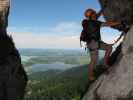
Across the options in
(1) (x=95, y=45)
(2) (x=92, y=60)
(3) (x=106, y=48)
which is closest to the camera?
(1) (x=95, y=45)

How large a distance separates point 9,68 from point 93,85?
1037 inches

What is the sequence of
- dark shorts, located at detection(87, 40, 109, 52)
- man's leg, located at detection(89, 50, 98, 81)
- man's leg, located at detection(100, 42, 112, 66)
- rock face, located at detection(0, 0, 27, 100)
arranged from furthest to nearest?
rock face, located at detection(0, 0, 27, 100)
man's leg, located at detection(89, 50, 98, 81)
man's leg, located at detection(100, 42, 112, 66)
dark shorts, located at detection(87, 40, 109, 52)

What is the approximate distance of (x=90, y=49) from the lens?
25609 mm

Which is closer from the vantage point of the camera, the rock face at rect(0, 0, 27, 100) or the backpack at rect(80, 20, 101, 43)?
the backpack at rect(80, 20, 101, 43)

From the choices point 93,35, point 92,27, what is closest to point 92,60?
point 93,35

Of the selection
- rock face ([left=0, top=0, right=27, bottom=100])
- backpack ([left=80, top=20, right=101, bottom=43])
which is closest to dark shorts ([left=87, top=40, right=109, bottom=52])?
backpack ([left=80, top=20, right=101, bottom=43])

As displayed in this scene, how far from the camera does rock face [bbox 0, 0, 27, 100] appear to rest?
158 ft

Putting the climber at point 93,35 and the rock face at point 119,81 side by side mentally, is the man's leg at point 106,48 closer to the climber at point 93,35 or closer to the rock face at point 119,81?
the climber at point 93,35

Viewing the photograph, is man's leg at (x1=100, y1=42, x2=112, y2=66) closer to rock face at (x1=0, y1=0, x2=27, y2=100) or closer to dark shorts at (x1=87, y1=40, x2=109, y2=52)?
dark shorts at (x1=87, y1=40, x2=109, y2=52)

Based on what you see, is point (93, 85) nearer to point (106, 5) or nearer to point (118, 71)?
point (118, 71)

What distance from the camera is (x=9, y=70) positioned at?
4944 centimetres

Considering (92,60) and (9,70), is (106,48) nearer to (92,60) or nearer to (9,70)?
(92,60)

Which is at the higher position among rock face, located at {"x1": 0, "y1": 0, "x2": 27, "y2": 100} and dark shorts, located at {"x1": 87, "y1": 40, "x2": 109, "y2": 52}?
dark shorts, located at {"x1": 87, "y1": 40, "x2": 109, "y2": 52}

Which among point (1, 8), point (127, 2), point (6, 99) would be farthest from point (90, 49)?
point (1, 8)
